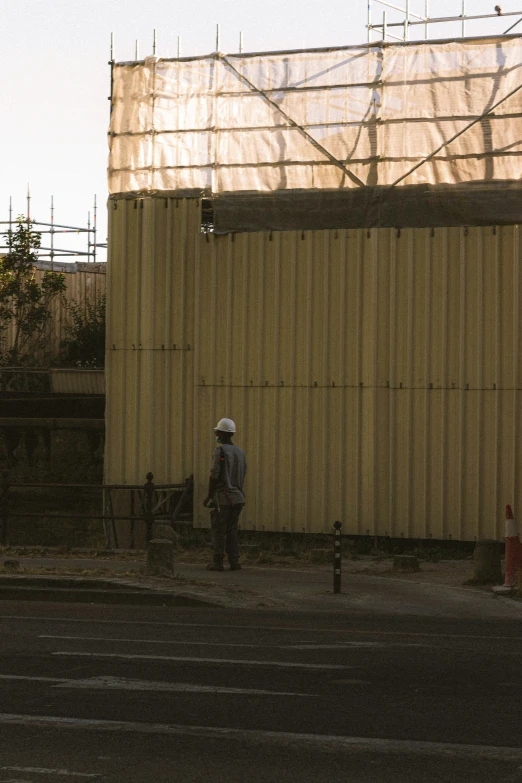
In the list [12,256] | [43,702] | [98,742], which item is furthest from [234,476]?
[12,256]

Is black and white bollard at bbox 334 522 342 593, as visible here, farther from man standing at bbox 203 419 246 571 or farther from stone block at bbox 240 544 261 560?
stone block at bbox 240 544 261 560

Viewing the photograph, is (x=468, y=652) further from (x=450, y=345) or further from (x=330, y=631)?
(x=450, y=345)

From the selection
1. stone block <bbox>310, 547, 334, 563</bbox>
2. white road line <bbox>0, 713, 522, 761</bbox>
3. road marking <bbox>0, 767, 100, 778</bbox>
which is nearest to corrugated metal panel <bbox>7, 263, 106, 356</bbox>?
stone block <bbox>310, 547, 334, 563</bbox>

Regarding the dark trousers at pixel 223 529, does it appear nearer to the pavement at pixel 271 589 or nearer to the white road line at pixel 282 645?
the pavement at pixel 271 589

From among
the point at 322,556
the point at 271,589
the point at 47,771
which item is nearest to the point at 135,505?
the point at 322,556

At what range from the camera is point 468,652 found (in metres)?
10.9

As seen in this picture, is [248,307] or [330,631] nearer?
[330,631]

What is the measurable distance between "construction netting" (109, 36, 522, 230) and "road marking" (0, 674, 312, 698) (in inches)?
481

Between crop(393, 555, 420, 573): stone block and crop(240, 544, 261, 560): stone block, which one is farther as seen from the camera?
crop(240, 544, 261, 560): stone block

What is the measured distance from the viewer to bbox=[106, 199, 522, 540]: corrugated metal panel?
780 inches

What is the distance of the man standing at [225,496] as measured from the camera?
56.9 feet

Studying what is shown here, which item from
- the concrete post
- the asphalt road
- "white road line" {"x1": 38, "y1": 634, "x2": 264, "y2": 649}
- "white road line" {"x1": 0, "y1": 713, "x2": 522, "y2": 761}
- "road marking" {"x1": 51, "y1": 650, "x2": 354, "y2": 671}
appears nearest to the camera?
the asphalt road

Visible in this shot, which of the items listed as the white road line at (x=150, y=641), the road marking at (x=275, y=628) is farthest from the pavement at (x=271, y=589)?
the white road line at (x=150, y=641)

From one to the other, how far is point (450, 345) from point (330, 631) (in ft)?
27.4
